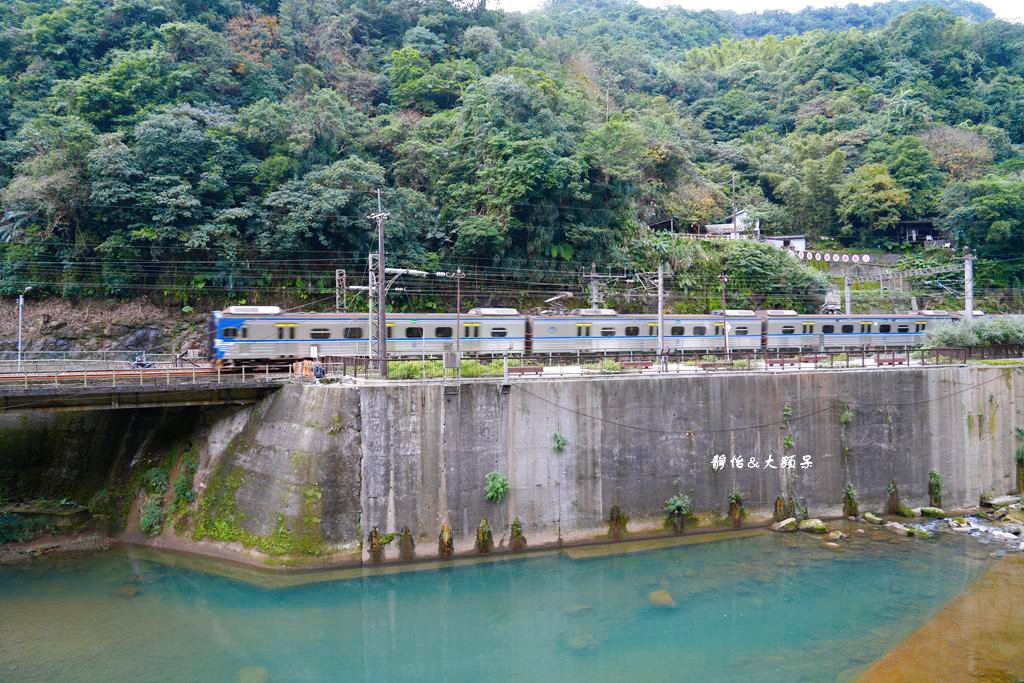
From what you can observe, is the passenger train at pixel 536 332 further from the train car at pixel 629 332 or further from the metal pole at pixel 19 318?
the metal pole at pixel 19 318

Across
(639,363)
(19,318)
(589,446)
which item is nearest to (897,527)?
(639,363)

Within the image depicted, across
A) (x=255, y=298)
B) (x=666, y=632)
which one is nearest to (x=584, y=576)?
(x=666, y=632)

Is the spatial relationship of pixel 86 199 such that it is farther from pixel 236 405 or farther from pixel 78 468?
pixel 236 405

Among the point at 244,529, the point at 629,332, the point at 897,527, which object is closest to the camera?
the point at 244,529

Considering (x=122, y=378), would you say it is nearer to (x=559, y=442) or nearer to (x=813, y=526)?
(x=559, y=442)

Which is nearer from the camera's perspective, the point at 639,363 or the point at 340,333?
the point at 639,363

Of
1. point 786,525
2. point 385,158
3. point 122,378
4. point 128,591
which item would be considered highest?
point 385,158

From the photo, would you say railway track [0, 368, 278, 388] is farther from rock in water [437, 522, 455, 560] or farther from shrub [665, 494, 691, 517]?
shrub [665, 494, 691, 517]
